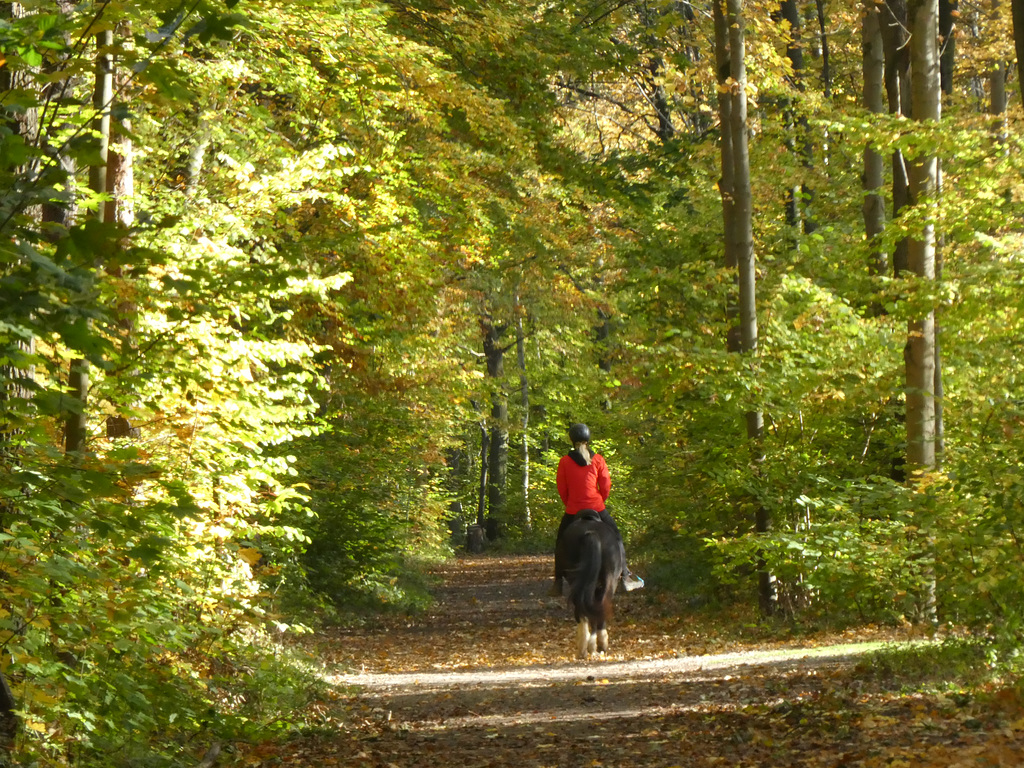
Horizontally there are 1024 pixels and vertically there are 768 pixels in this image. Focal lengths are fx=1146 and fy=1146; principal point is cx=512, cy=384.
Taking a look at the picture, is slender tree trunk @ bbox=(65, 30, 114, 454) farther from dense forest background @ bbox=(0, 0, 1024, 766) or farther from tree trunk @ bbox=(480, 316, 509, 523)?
tree trunk @ bbox=(480, 316, 509, 523)

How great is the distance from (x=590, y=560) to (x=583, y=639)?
1.33 metres

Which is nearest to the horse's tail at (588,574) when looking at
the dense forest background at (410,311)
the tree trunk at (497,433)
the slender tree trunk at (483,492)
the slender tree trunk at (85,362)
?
the dense forest background at (410,311)

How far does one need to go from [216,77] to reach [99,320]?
7.97 metres

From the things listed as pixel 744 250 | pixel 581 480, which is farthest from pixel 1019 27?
pixel 744 250

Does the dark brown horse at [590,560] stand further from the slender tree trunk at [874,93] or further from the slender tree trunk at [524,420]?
the slender tree trunk at [524,420]

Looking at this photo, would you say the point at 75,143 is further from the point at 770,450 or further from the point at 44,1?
the point at 770,450

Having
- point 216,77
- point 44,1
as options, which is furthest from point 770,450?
point 44,1

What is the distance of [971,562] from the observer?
27.4 ft

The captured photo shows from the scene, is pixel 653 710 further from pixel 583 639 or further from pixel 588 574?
pixel 583 639

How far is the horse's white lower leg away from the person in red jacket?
0.69m

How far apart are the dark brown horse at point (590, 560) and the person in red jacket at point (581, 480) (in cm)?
9

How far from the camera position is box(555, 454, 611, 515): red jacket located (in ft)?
40.6

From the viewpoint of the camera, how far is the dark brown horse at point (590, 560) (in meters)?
12.6

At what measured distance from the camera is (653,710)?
934cm
